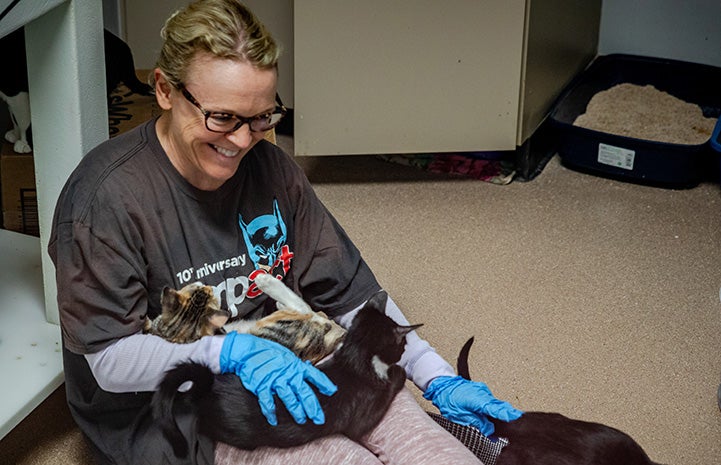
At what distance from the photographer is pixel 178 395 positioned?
1.39 meters

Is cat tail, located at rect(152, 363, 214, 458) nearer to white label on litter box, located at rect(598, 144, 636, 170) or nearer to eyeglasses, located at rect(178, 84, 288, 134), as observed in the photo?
eyeglasses, located at rect(178, 84, 288, 134)

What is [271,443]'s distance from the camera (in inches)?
54.5

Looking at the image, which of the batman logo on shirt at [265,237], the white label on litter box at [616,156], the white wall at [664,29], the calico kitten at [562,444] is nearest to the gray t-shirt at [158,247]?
the batman logo on shirt at [265,237]

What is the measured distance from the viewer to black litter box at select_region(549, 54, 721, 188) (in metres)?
2.88

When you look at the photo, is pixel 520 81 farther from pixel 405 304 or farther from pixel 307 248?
pixel 307 248

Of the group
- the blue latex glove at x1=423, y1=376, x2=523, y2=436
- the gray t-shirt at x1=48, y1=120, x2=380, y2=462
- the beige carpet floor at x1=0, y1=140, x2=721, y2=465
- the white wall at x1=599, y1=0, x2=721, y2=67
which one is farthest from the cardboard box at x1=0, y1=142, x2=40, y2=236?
the white wall at x1=599, y1=0, x2=721, y2=67

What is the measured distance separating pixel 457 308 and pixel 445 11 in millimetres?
842

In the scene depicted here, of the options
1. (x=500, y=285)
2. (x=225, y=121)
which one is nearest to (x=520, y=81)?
(x=500, y=285)

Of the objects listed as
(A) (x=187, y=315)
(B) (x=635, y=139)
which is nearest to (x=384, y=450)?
(A) (x=187, y=315)

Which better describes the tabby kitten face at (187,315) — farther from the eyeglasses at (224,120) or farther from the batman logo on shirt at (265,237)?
the eyeglasses at (224,120)

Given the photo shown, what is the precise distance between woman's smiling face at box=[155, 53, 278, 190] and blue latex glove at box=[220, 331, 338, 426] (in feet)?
0.81

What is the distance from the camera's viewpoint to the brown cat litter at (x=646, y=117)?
2.97m

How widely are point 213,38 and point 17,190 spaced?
1144mm

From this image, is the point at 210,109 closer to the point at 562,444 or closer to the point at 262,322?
the point at 262,322
